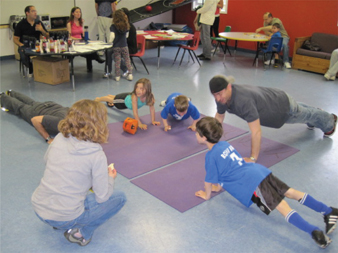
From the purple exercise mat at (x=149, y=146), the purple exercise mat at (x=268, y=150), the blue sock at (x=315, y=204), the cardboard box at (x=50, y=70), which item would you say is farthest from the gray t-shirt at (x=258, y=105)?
the cardboard box at (x=50, y=70)

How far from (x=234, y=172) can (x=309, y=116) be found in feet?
6.46

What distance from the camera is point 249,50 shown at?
9.88 meters

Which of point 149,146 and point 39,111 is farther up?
point 39,111

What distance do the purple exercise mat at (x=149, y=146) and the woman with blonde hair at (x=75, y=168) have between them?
1.14m

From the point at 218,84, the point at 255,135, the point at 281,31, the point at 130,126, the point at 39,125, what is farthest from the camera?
the point at 281,31

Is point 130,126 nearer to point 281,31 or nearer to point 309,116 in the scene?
point 309,116

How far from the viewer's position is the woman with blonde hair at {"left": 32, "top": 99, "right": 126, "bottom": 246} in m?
2.06

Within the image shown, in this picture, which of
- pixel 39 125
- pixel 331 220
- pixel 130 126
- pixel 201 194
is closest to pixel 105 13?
pixel 130 126

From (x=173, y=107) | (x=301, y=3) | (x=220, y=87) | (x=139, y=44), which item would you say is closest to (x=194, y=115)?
(x=173, y=107)

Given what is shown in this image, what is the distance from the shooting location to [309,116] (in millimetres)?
4105

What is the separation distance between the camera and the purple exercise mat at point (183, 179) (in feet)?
9.83

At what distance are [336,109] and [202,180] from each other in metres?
3.25

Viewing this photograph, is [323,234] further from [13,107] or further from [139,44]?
[139,44]

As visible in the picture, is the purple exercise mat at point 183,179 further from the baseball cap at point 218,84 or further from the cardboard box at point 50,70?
the cardboard box at point 50,70
